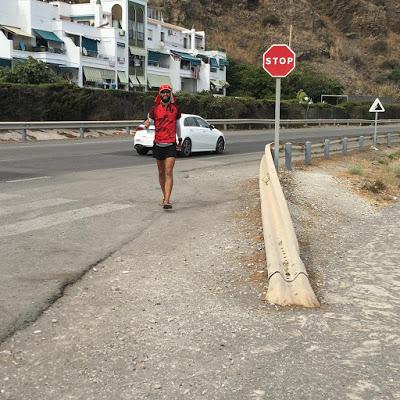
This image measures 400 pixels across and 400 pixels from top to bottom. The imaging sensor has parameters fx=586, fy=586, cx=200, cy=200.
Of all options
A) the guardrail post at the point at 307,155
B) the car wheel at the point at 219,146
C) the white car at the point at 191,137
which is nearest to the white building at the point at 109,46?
the car wheel at the point at 219,146

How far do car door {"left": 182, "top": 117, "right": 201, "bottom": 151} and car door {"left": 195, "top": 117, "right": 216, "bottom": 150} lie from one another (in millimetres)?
119

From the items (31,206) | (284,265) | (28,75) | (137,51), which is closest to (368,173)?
(31,206)

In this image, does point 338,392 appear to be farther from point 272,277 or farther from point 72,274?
point 72,274

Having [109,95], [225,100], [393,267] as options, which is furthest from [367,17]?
[393,267]

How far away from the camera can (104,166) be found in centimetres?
1541

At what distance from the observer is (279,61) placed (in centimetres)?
1201

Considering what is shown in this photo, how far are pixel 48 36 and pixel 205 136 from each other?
4058 centimetres

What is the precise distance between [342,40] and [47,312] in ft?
378

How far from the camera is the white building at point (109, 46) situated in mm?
54594

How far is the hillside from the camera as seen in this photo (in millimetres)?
97812

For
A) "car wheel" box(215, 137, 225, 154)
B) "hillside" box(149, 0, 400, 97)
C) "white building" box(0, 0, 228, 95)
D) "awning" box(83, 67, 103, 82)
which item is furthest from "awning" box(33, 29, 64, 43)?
"hillside" box(149, 0, 400, 97)

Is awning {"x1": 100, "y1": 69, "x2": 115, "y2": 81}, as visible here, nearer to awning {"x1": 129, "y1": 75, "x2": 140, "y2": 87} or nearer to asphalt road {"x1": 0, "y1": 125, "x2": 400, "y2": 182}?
A: awning {"x1": 129, "y1": 75, "x2": 140, "y2": 87}

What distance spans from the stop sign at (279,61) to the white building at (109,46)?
42.8 m

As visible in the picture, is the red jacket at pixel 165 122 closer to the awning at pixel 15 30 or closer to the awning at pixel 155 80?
the awning at pixel 15 30
